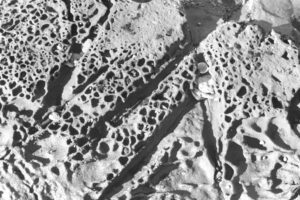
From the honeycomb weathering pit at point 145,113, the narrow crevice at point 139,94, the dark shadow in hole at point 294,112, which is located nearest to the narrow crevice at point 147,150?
the honeycomb weathering pit at point 145,113

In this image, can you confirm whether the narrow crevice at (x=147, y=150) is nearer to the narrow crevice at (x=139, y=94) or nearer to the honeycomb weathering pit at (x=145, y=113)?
the honeycomb weathering pit at (x=145, y=113)

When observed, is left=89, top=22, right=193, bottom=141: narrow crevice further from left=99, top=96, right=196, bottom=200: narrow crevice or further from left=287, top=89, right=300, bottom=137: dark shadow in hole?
left=287, top=89, right=300, bottom=137: dark shadow in hole

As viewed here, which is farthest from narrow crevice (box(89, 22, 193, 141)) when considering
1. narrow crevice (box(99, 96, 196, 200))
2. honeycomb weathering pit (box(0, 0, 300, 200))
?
narrow crevice (box(99, 96, 196, 200))

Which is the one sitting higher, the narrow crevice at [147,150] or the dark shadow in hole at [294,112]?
the dark shadow in hole at [294,112]

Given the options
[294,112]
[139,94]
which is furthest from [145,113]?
[294,112]

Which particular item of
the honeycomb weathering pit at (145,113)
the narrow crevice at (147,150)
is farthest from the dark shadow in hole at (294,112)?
the narrow crevice at (147,150)

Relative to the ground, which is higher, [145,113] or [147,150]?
[145,113]

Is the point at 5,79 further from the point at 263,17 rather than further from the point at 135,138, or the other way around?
the point at 263,17

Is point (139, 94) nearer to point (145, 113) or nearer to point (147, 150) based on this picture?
point (145, 113)
